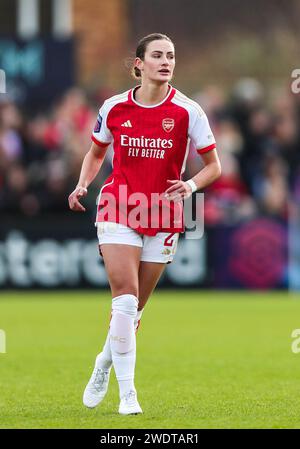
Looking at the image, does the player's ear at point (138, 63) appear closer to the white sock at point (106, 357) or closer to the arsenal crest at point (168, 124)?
the arsenal crest at point (168, 124)

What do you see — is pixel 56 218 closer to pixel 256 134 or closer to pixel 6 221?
pixel 6 221

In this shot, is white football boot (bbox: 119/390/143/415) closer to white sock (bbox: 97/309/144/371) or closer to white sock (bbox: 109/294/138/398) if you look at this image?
white sock (bbox: 109/294/138/398)

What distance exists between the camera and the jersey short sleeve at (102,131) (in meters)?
7.84

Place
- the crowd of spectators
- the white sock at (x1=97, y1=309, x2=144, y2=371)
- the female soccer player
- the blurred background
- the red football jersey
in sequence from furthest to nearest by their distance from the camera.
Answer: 1. the crowd of spectators
2. the blurred background
3. the white sock at (x1=97, y1=309, x2=144, y2=371)
4. the red football jersey
5. the female soccer player

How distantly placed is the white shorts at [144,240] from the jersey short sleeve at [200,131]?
61cm

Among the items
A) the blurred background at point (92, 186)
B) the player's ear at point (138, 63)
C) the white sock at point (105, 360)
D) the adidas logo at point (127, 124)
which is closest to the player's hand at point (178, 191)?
the adidas logo at point (127, 124)

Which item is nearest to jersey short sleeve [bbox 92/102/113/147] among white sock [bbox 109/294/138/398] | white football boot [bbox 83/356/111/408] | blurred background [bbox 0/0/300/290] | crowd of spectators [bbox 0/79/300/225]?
white sock [bbox 109/294/138/398]

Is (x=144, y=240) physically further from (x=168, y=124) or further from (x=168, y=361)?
(x=168, y=361)

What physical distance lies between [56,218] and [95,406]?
11.3 metres

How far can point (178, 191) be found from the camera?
745cm

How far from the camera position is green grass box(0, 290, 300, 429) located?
7465 mm

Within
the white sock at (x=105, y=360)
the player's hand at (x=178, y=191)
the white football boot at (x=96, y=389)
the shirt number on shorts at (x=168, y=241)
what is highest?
the player's hand at (x=178, y=191)

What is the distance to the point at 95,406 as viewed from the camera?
786 cm
